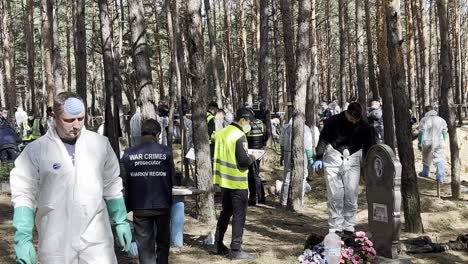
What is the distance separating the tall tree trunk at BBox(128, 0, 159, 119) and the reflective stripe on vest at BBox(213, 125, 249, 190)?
2288 mm

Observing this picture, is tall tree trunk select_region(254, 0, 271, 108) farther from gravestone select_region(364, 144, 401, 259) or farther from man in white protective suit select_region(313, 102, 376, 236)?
gravestone select_region(364, 144, 401, 259)

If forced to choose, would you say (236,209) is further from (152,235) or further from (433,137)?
(433,137)

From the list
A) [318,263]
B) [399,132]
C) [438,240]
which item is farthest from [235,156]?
[438,240]

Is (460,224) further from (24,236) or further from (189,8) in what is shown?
(24,236)

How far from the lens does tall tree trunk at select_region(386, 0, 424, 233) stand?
905 centimetres

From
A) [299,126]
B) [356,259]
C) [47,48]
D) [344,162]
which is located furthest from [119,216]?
[47,48]

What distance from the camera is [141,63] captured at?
33.1ft

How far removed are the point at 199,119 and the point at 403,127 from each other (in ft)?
11.6

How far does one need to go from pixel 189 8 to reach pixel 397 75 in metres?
3.90

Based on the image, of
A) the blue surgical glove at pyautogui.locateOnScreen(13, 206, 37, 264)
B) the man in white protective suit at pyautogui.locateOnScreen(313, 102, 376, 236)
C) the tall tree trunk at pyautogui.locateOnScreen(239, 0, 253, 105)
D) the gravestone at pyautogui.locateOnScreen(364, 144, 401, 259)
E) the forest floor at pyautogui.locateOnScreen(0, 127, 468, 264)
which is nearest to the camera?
the blue surgical glove at pyautogui.locateOnScreen(13, 206, 37, 264)

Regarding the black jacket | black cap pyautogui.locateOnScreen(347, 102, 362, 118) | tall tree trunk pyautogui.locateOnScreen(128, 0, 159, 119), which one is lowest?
the black jacket

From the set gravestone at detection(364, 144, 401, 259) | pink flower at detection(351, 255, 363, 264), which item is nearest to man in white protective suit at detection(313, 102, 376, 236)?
gravestone at detection(364, 144, 401, 259)

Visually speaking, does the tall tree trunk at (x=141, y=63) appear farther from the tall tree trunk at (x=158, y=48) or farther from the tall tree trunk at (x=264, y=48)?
the tall tree trunk at (x=158, y=48)

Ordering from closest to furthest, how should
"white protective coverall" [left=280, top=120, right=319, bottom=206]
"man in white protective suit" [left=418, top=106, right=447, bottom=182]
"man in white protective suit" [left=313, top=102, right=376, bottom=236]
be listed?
"man in white protective suit" [left=313, top=102, right=376, bottom=236] < "white protective coverall" [left=280, top=120, right=319, bottom=206] < "man in white protective suit" [left=418, top=106, right=447, bottom=182]
